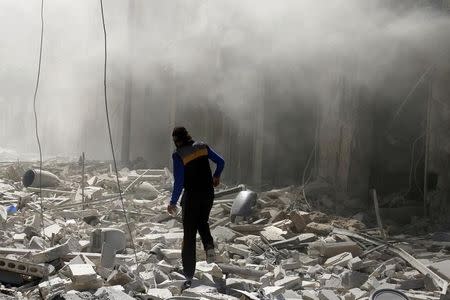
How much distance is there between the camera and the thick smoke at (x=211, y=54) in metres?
9.77

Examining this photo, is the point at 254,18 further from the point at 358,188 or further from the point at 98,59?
the point at 98,59

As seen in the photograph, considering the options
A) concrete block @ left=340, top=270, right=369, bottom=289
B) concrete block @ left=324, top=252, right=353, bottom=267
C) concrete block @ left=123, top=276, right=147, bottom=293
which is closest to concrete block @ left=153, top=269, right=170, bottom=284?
concrete block @ left=123, top=276, right=147, bottom=293

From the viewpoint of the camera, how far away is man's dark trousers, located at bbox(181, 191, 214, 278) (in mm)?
5770

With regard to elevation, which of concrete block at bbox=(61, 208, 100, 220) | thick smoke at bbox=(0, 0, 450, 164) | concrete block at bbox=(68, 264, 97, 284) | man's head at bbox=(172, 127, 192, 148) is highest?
thick smoke at bbox=(0, 0, 450, 164)

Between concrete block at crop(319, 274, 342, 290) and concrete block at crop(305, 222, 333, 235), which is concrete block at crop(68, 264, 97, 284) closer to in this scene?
concrete block at crop(319, 274, 342, 290)

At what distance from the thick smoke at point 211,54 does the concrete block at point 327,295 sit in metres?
5.13

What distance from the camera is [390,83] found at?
9.87m

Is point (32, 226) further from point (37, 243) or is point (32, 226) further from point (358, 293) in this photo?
point (358, 293)

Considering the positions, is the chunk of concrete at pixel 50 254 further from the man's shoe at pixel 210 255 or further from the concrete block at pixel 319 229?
the concrete block at pixel 319 229

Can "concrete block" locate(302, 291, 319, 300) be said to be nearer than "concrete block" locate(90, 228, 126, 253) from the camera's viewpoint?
Yes

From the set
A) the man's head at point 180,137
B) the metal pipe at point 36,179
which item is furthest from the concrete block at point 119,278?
the metal pipe at point 36,179

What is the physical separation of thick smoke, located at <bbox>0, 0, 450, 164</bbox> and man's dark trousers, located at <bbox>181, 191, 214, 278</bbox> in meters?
5.07

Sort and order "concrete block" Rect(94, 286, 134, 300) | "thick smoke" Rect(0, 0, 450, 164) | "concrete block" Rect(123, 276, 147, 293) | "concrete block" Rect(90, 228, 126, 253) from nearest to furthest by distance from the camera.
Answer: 1. "concrete block" Rect(94, 286, 134, 300)
2. "concrete block" Rect(123, 276, 147, 293)
3. "concrete block" Rect(90, 228, 126, 253)
4. "thick smoke" Rect(0, 0, 450, 164)

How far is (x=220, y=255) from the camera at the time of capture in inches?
268
